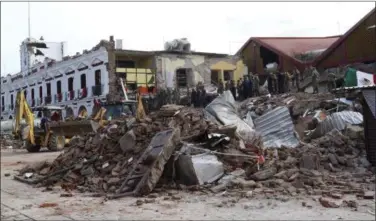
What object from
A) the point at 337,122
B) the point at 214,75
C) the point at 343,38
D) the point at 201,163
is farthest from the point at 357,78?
the point at 214,75

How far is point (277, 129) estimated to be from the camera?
1524cm

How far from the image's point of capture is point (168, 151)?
1058cm

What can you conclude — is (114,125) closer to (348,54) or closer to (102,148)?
(102,148)

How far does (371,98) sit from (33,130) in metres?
17.9

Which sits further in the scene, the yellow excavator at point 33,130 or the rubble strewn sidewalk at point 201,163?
the yellow excavator at point 33,130

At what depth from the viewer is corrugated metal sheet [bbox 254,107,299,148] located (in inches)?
573

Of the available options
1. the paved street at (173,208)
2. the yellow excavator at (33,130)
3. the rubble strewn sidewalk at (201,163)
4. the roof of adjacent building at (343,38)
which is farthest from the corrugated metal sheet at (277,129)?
the roof of adjacent building at (343,38)

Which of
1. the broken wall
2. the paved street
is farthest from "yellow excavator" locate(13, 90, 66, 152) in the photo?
the broken wall

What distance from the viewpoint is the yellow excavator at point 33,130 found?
23656 millimetres

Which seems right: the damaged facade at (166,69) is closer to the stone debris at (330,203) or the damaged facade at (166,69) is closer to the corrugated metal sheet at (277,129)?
the corrugated metal sheet at (277,129)

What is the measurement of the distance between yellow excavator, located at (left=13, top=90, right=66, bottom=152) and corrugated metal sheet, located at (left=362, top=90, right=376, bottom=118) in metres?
16.8

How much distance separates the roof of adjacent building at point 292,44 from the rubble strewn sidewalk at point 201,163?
82.0 ft

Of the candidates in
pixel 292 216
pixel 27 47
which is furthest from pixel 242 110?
pixel 27 47

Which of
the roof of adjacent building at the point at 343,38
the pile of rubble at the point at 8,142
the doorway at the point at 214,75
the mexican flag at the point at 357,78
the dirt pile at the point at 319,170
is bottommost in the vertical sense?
the pile of rubble at the point at 8,142
